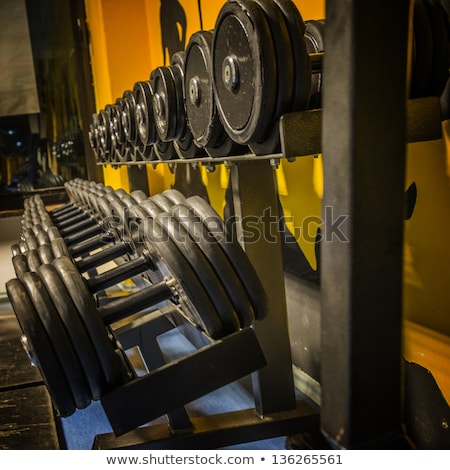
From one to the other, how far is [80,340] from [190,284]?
0.16m

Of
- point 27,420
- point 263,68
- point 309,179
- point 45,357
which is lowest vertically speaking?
point 27,420

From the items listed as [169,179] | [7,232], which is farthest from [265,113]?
[7,232]

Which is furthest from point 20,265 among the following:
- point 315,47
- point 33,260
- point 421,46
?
point 421,46

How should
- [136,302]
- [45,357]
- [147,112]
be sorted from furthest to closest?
[147,112] < [136,302] < [45,357]

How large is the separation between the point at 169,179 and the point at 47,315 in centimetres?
137

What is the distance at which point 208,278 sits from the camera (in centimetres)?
60

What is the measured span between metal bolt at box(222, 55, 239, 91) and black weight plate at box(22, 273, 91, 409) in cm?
36

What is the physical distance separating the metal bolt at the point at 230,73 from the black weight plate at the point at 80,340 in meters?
0.34

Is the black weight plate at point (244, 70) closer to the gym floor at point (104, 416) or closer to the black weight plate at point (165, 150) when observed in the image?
the black weight plate at point (165, 150)

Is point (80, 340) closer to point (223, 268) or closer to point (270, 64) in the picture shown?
point (223, 268)

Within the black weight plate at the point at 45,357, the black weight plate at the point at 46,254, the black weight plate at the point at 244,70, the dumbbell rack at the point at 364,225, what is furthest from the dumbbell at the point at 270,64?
the black weight plate at the point at 46,254

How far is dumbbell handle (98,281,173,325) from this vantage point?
0.68 metres

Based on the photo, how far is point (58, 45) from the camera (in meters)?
2.93

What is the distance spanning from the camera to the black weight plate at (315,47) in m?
0.56
